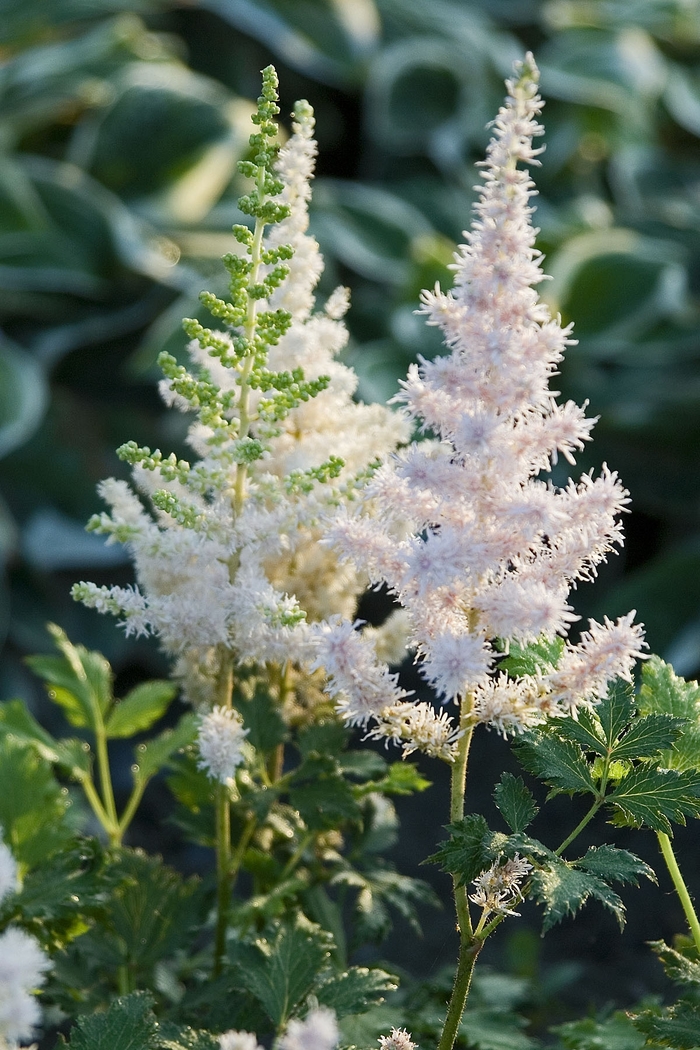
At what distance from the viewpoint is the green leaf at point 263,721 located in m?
0.98

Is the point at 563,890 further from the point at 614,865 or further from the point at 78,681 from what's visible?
the point at 78,681

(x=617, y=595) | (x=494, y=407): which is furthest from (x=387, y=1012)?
(x=617, y=595)

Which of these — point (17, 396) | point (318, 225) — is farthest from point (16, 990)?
point (318, 225)

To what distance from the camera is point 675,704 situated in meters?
0.88

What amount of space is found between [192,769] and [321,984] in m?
0.30

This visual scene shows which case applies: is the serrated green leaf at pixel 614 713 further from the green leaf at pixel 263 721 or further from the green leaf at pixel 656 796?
the green leaf at pixel 263 721

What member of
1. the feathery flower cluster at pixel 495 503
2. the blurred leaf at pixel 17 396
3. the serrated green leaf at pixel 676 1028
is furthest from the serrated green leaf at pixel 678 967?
the blurred leaf at pixel 17 396

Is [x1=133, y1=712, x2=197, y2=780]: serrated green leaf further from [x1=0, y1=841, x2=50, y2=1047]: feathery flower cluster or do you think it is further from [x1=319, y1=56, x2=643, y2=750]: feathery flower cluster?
[x1=0, y1=841, x2=50, y2=1047]: feathery flower cluster

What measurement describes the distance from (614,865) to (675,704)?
0.59ft

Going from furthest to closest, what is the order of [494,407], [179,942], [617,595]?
1. [617,595]
2. [179,942]
3. [494,407]

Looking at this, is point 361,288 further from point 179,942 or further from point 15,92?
point 179,942

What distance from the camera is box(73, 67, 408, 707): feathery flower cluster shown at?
A: 82 cm

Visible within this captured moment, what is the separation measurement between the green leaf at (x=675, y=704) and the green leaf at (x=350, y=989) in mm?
262

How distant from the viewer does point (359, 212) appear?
279cm
